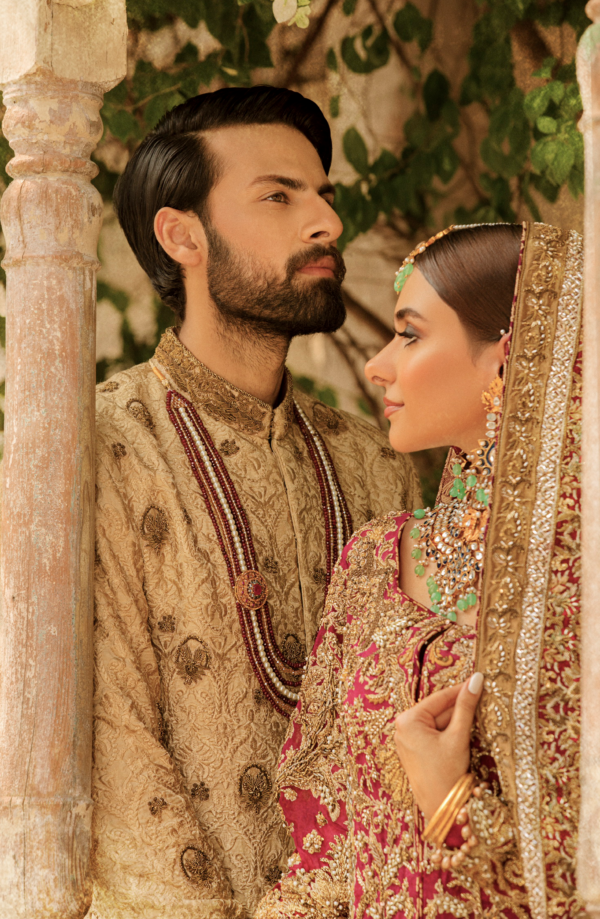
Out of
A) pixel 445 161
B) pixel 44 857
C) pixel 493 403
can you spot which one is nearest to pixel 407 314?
pixel 493 403

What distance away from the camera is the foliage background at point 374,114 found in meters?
3.64

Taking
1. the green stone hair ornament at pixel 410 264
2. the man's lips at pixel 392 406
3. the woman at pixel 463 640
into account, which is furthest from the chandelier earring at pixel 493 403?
the green stone hair ornament at pixel 410 264

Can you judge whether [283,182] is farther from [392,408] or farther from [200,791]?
[200,791]

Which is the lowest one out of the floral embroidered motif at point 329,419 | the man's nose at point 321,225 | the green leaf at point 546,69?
the floral embroidered motif at point 329,419

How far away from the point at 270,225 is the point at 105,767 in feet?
3.99

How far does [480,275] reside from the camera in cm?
206

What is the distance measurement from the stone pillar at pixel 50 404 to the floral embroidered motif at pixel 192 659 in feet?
0.73

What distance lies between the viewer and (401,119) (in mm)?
3939

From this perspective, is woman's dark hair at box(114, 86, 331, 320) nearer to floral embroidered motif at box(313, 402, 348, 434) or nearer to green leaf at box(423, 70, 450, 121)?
floral embroidered motif at box(313, 402, 348, 434)

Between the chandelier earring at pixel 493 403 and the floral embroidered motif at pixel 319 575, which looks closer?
the chandelier earring at pixel 493 403

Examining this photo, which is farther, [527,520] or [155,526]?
[155,526]

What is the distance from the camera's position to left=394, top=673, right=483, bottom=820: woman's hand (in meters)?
1.82

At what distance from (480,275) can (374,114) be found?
202 cm

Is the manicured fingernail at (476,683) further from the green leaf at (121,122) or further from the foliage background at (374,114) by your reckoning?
the green leaf at (121,122)
